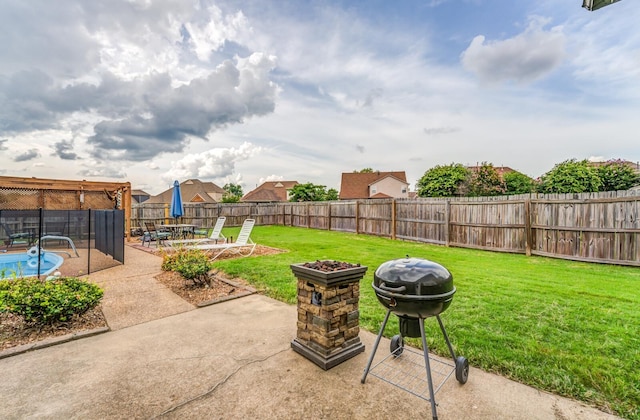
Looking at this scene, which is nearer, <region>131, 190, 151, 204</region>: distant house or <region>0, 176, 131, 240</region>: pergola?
<region>0, 176, 131, 240</region>: pergola

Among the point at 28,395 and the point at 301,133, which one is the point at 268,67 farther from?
the point at 28,395

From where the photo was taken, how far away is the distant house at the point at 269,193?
43938mm

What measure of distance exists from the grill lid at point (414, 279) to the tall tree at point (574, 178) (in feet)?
50.2

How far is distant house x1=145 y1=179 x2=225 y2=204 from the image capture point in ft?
148

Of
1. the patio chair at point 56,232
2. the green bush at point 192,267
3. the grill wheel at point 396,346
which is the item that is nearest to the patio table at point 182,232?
the patio chair at point 56,232

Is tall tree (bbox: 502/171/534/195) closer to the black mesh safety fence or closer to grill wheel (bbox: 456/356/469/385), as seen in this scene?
grill wheel (bbox: 456/356/469/385)

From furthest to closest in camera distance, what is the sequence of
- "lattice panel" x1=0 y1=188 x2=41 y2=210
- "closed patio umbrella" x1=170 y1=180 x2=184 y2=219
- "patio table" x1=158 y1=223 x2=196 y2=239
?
"closed patio umbrella" x1=170 y1=180 x2=184 y2=219 → "patio table" x1=158 y1=223 x2=196 y2=239 → "lattice panel" x1=0 y1=188 x2=41 y2=210

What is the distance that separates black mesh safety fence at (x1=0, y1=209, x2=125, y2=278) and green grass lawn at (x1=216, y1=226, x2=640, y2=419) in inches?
115

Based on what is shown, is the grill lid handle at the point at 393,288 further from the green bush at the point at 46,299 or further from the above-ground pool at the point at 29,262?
the above-ground pool at the point at 29,262

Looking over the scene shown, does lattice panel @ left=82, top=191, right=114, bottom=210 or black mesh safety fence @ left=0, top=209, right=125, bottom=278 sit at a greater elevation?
lattice panel @ left=82, top=191, right=114, bottom=210

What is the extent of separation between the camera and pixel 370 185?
3541 centimetres

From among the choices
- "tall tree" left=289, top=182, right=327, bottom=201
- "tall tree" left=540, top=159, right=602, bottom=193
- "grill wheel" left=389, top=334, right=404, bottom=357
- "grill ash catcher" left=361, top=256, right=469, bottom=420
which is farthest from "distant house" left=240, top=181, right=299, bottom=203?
"grill ash catcher" left=361, top=256, right=469, bottom=420

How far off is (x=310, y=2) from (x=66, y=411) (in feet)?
29.9

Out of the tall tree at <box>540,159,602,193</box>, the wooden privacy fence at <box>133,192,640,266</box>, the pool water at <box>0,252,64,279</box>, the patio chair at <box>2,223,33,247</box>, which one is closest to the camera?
the pool water at <box>0,252,64,279</box>
